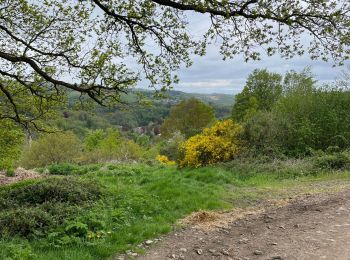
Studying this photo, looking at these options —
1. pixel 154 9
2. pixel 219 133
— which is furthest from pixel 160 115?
pixel 154 9

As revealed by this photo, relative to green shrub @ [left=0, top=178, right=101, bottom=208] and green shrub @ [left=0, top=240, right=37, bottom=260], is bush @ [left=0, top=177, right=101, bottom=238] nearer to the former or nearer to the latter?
green shrub @ [left=0, top=178, right=101, bottom=208]

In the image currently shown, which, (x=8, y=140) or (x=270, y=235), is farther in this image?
(x=8, y=140)

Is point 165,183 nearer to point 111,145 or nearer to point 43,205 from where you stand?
point 43,205

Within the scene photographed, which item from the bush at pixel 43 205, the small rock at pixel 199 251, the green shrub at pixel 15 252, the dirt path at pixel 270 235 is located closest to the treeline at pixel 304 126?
the dirt path at pixel 270 235

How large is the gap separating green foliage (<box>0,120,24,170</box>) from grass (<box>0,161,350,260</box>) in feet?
12.8

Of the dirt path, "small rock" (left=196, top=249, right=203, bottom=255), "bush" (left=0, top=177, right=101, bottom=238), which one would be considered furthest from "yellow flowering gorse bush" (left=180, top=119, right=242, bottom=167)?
"small rock" (left=196, top=249, right=203, bottom=255)

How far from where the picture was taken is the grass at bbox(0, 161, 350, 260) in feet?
21.5

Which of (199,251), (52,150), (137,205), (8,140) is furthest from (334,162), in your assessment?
(52,150)

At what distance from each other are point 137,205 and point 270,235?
11.0 feet

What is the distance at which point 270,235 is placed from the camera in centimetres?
705

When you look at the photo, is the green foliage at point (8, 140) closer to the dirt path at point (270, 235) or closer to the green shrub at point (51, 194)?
the green shrub at point (51, 194)

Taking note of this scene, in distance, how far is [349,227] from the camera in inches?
277

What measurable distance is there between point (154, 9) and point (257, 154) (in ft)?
30.3

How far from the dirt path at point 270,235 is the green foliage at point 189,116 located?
40544mm
